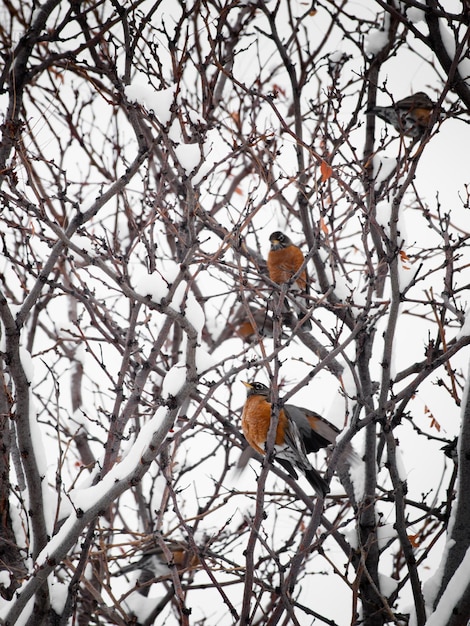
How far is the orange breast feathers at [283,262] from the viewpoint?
6.65 metres

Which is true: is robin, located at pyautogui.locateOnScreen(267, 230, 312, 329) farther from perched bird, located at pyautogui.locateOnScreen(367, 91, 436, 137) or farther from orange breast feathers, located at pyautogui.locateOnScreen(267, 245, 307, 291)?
perched bird, located at pyautogui.locateOnScreen(367, 91, 436, 137)

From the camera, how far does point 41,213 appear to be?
7.97ft

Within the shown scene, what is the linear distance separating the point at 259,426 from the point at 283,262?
10.4 feet

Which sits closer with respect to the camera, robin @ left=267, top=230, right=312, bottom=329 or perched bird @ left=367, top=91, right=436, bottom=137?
perched bird @ left=367, top=91, right=436, bottom=137

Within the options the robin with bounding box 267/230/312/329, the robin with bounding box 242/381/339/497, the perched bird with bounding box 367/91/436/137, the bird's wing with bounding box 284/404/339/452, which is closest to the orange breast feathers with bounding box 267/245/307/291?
the robin with bounding box 267/230/312/329

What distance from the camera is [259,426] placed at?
13.1 ft

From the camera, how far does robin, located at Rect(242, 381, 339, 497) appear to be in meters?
3.87

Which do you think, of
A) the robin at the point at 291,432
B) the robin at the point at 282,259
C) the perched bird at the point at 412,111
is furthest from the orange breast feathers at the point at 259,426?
the robin at the point at 282,259

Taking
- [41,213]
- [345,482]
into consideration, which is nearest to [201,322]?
[41,213]

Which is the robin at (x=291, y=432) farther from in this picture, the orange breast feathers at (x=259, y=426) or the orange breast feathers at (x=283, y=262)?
the orange breast feathers at (x=283, y=262)

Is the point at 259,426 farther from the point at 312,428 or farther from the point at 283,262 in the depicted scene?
the point at 283,262

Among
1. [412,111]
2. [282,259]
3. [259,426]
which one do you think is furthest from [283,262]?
[259,426]

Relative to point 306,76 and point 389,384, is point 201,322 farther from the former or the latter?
point 306,76

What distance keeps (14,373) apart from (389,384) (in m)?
2.08
